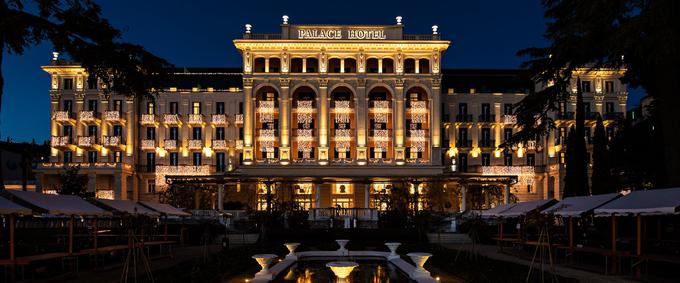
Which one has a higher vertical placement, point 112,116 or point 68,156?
point 112,116

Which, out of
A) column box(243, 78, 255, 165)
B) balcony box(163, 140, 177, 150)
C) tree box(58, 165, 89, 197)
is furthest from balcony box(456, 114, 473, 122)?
tree box(58, 165, 89, 197)

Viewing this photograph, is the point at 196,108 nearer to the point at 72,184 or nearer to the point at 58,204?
the point at 72,184

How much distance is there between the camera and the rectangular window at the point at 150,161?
71.0 m

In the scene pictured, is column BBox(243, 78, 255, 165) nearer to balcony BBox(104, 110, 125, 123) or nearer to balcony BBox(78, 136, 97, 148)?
balcony BBox(104, 110, 125, 123)

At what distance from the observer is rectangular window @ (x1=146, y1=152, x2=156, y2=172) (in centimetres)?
7100

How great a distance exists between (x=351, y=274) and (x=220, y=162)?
2017 inches

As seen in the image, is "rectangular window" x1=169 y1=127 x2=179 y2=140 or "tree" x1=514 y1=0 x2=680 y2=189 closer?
"tree" x1=514 y1=0 x2=680 y2=189

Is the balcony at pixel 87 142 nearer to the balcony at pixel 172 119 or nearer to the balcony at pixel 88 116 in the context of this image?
the balcony at pixel 88 116

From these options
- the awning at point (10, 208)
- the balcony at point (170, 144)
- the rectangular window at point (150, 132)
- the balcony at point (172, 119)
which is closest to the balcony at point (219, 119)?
the balcony at point (172, 119)

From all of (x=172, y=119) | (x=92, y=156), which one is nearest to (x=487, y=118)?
(x=172, y=119)

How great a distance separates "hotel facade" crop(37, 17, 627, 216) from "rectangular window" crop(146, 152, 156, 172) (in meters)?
0.15

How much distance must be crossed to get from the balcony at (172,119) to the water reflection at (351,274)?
4719 centimetres

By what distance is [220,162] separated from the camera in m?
71.5

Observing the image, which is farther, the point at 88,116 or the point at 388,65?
the point at 388,65
